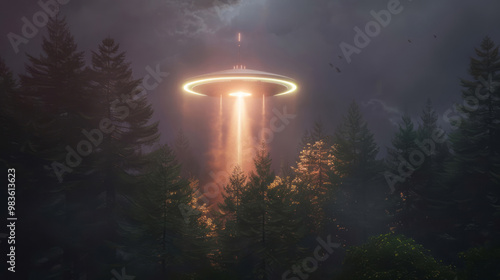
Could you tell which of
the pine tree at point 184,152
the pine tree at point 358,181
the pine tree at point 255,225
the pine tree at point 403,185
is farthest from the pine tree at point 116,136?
the pine tree at point 184,152

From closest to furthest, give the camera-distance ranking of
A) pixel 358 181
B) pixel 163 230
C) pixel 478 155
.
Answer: pixel 163 230 → pixel 478 155 → pixel 358 181

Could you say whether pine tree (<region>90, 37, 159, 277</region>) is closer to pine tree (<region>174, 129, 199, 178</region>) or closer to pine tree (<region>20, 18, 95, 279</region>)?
pine tree (<region>20, 18, 95, 279</region>)

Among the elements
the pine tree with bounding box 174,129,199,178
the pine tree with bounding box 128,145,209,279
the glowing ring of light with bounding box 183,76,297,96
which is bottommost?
the pine tree with bounding box 128,145,209,279

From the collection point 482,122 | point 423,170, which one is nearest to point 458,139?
point 482,122

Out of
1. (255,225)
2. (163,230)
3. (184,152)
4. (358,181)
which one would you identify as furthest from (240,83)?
(184,152)

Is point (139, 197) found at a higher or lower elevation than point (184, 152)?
lower

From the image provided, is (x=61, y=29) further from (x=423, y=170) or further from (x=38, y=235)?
(x=423, y=170)

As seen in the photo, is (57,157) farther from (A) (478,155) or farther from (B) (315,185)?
(A) (478,155)

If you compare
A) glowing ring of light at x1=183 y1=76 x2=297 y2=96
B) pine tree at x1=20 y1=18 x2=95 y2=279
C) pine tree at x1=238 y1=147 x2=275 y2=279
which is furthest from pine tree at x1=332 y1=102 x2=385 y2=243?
pine tree at x1=20 y1=18 x2=95 y2=279
